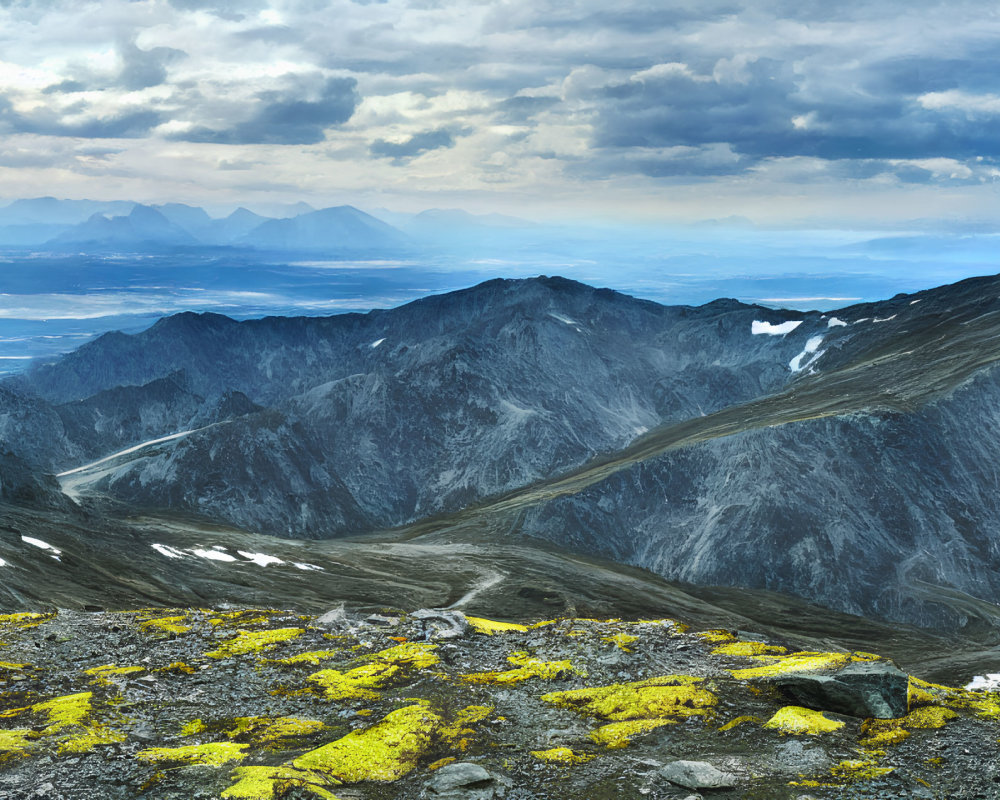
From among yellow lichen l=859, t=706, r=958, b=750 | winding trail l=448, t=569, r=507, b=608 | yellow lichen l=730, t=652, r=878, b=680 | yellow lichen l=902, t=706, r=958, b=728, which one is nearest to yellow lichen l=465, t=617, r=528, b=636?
yellow lichen l=730, t=652, r=878, b=680

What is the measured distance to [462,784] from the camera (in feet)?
71.3

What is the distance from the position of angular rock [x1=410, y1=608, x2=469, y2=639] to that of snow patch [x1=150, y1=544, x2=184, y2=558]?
63964mm

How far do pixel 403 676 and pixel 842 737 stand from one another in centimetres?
1763

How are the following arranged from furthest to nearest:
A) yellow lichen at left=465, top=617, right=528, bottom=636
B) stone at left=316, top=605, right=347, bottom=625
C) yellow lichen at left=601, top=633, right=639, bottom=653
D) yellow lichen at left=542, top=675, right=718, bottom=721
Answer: stone at left=316, top=605, right=347, bottom=625, yellow lichen at left=465, top=617, right=528, bottom=636, yellow lichen at left=601, top=633, right=639, bottom=653, yellow lichen at left=542, top=675, right=718, bottom=721

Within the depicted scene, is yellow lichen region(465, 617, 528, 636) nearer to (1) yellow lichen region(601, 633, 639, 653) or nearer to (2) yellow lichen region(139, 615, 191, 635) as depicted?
(1) yellow lichen region(601, 633, 639, 653)

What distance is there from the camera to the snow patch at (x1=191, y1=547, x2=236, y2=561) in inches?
4065

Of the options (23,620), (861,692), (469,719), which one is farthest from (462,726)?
(23,620)

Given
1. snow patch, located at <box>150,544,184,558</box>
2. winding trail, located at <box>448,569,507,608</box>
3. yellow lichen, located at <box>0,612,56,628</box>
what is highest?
yellow lichen, located at <box>0,612,56,628</box>

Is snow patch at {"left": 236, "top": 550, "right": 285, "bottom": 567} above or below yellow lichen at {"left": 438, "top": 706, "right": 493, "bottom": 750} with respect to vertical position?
below

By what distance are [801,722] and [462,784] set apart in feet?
41.5

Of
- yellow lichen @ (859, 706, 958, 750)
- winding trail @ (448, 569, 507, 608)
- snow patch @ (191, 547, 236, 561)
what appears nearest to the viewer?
yellow lichen @ (859, 706, 958, 750)

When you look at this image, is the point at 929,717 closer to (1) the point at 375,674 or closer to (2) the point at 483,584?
(1) the point at 375,674

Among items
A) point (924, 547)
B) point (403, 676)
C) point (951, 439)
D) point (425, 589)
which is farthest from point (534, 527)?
point (403, 676)

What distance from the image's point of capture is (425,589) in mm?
102750
